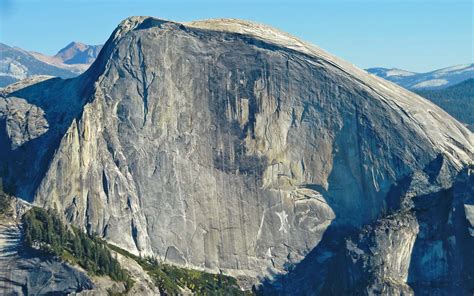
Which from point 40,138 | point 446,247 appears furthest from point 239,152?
point 446,247

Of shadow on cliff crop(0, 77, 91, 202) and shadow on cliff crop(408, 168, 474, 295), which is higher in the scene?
shadow on cliff crop(0, 77, 91, 202)

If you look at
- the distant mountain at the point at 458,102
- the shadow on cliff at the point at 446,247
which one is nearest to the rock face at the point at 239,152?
the shadow on cliff at the point at 446,247

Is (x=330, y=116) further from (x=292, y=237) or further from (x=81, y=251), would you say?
(x=81, y=251)

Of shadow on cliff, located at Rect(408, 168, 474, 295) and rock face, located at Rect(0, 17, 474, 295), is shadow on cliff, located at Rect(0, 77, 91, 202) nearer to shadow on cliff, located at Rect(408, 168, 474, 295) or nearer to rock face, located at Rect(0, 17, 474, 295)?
rock face, located at Rect(0, 17, 474, 295)

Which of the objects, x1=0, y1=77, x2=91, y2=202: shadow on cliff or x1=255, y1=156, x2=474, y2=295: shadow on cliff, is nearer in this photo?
x1=255, y1=156, x2=474, y2=295: shadow on cliff

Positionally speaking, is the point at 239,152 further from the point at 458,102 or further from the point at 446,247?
the point at 458,102

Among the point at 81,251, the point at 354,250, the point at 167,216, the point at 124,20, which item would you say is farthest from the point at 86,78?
the point at 354,250

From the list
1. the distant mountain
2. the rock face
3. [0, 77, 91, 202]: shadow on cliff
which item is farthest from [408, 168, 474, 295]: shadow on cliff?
the distant mountain

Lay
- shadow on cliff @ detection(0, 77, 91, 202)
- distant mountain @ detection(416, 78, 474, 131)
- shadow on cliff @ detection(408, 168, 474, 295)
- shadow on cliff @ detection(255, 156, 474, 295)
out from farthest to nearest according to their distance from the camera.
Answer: distant mountain @ detection(416, 78, 474, 131)
shadow on cliff @ detection(0, 77, 91, 202)
shadow on cliff @ detection(255, 156, 474, 295)
shadow on cliff @ detection(408, 168, 474, 295)
